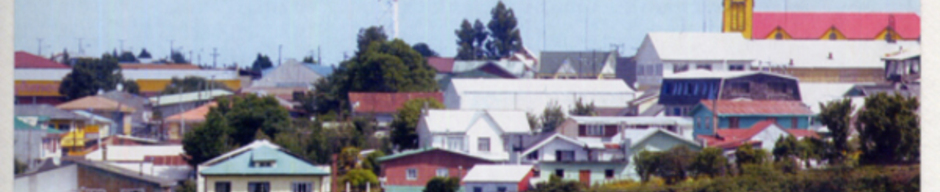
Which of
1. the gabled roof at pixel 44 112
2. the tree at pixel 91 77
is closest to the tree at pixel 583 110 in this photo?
the gabled roof at pixel 44 112

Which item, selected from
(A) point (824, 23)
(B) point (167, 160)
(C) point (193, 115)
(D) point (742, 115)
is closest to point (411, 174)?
(B) point (167, 160)

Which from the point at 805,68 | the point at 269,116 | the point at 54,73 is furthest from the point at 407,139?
the point at 805,68

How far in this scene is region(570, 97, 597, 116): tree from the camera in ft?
28.4

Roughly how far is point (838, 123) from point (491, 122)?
2.28 m

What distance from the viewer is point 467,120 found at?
7906 millimetres

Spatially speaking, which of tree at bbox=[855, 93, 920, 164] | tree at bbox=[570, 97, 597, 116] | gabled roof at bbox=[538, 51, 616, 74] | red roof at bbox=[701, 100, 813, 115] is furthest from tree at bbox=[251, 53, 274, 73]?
tree at bbox=[855, 93, 920, 164]

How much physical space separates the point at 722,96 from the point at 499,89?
6.28 ft

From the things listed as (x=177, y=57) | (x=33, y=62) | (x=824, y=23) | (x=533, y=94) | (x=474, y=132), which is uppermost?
(x=824, y=23)

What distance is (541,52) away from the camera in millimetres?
12945

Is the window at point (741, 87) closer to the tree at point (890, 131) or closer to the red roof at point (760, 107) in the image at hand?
the red roof at point (760, 107)

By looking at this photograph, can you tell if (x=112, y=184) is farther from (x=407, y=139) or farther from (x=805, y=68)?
(x=805, y=68)

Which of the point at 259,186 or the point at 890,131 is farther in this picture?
the point at 890,131

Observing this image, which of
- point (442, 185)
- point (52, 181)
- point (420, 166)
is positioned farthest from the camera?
point (420, 166)

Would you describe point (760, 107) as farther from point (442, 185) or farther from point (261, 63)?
point (261, 63)
